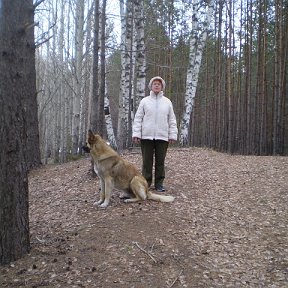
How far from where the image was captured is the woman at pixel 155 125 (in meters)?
7.31

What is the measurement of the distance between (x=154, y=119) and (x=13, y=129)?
3.29 metres

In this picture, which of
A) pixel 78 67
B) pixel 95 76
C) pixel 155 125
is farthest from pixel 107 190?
pixel 78 67

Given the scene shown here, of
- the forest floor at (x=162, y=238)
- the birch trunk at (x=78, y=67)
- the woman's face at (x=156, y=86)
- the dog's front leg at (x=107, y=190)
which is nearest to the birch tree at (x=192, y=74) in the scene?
the birch trunk at (x=78, y=67)

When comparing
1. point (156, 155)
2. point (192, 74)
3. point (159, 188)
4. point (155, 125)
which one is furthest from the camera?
point (192, 74)

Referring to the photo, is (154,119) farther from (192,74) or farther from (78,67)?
(78,67)

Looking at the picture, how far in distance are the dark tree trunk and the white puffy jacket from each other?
2.98 m

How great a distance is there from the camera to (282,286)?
14.7 ft

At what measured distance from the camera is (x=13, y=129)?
4.69 metres

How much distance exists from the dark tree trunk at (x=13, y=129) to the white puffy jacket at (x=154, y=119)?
9.76 ft

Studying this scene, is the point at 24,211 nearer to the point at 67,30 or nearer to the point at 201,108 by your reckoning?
the point at 67,30

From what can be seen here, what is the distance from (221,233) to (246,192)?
8.47 feet

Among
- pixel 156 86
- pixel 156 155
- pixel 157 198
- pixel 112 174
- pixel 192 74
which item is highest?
pixel 192 74

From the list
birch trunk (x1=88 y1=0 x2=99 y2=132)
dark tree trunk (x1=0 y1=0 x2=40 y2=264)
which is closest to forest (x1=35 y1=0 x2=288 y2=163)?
birch trunk (x1=88 y1=0 x2=99 y2=132)

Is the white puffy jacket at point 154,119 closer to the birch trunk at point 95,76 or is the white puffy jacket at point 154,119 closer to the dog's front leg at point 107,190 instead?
the dog's front leg at point 107,190
